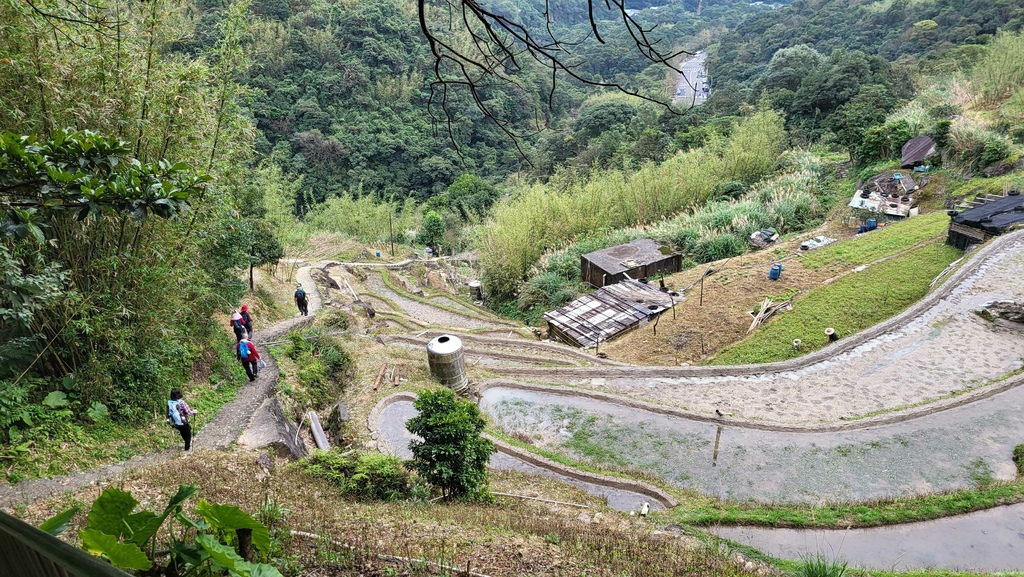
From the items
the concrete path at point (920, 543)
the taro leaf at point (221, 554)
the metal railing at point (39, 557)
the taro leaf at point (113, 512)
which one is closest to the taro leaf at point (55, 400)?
the taro leaf at point (113, 512)

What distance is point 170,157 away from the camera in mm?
6445

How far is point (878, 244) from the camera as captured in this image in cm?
1435

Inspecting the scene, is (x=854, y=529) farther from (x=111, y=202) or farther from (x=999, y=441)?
(x=111, y=202)

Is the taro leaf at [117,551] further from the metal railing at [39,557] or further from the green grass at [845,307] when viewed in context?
→ the green grass at [845,307]

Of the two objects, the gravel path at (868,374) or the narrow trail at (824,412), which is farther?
the gravel path at (868,374)

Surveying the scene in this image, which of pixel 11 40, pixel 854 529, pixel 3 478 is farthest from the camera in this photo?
pixel 854 529

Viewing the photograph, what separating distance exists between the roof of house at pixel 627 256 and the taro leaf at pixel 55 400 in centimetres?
1353

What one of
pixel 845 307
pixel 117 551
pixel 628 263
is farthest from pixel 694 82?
pixel 117 551

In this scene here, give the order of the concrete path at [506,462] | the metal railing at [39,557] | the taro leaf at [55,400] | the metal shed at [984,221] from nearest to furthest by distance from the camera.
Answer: the metal railing at [39,557]
the taro leaf at [55,400]
the concrete path at [506,462]
the metal shed at [984,221]

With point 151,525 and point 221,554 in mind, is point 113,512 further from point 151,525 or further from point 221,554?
point 221,554

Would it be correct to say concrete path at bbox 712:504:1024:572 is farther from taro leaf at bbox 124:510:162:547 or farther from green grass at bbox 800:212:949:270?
green grass at bbox 800:212:949:270

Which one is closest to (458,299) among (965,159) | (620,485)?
(620,485)

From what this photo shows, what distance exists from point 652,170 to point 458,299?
9.99m

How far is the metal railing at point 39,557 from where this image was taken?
38.6 inches
